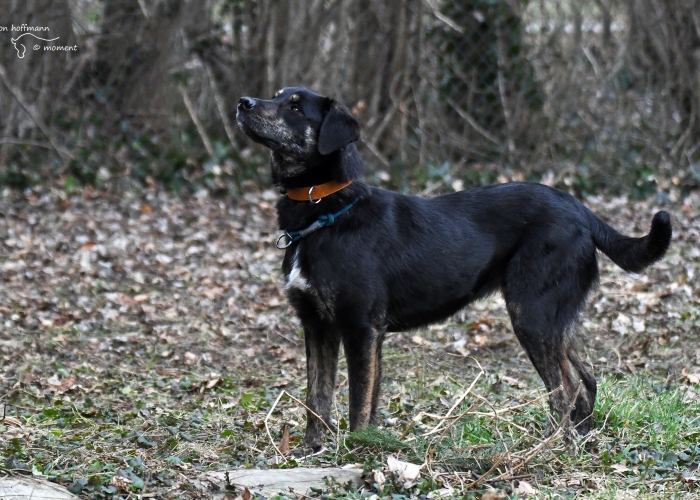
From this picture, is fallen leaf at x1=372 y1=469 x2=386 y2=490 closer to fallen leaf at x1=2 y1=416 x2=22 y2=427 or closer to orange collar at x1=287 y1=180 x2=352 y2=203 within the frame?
orange collar at x1=287 y1=180 x2=352 y2=203

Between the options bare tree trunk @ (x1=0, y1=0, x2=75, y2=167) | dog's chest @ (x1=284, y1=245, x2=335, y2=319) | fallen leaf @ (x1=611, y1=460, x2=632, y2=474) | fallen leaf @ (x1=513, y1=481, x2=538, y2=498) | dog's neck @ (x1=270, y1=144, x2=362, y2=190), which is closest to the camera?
fallen leaf @ (x1=513, y1=481, x2=538, y2=498)

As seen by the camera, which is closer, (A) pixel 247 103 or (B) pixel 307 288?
(B) pixel 307 288

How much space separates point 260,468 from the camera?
162 inches

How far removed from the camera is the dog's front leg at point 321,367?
A: 4.59 m

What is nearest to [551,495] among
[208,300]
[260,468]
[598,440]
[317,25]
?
[598,440]

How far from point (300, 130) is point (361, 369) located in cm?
130

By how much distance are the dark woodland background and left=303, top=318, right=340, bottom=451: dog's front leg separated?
18.4 ft

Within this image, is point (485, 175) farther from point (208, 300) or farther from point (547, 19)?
point (208, 300)

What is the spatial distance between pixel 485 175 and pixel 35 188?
5.24 metres

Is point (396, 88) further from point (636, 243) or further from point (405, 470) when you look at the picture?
point (405, 470)

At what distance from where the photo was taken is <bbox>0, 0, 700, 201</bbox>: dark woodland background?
33.7 ft

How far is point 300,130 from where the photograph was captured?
4.61 meters

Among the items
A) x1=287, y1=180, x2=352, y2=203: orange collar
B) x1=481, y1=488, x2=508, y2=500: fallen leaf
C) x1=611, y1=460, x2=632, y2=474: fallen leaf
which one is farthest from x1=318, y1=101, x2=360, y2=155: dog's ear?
x1=611, y1=460, x2=632, y2=474: fallen leaf

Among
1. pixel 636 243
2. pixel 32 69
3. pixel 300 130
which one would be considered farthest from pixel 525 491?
pixel 32 69
